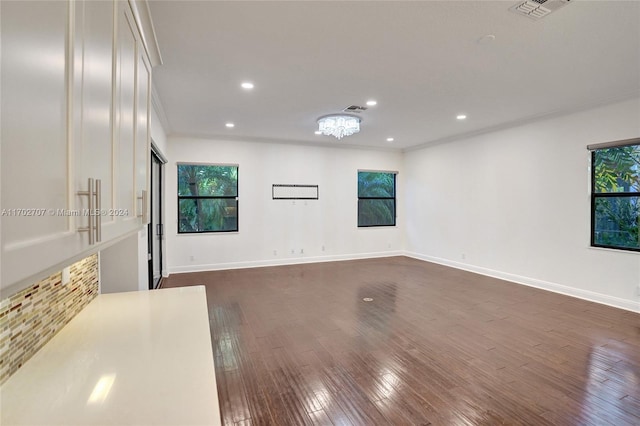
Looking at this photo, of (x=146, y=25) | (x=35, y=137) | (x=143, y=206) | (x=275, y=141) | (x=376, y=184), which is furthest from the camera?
(x=376, y=184)

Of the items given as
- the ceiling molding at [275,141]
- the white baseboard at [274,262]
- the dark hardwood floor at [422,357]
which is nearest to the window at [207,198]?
the ceiling molding at [275,141]

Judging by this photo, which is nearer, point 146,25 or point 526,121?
point 146,25

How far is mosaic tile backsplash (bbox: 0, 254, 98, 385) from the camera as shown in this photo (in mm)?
1077

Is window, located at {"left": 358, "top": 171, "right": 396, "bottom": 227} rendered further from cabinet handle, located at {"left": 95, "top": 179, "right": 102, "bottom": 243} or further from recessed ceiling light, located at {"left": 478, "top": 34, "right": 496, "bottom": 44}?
cabinet handle, located at {"left": 95, "top": 179, "right": 102, "bottom": 243}

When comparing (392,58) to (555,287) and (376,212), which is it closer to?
(555,287)

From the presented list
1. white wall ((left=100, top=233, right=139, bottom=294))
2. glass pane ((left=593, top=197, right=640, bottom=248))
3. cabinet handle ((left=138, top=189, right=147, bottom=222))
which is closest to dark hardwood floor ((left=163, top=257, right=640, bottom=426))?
glass pane ((left=593, top=197, right=640, bottom=248))

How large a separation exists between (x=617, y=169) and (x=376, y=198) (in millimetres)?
4669

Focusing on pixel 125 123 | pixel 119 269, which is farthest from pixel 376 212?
pixel 125 123

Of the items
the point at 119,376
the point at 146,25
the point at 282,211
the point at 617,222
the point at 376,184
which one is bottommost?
the point at 119,376

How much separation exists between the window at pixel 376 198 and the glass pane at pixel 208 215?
311 cm

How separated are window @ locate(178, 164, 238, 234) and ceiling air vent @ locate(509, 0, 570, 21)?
5.55m

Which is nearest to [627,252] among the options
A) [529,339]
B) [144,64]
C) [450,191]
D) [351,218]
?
[529,339]

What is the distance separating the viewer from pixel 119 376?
1124 mm

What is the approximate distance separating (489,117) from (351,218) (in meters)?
3.73
